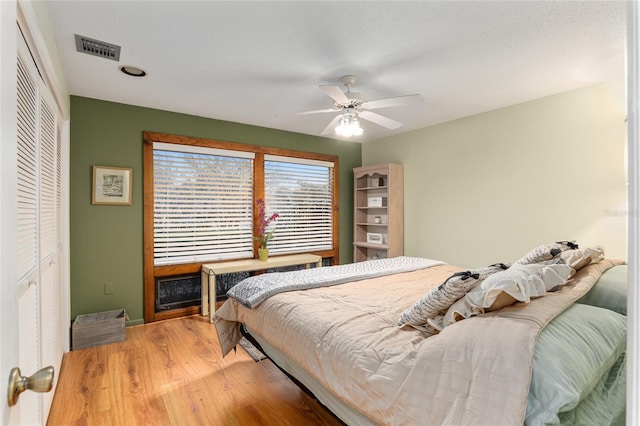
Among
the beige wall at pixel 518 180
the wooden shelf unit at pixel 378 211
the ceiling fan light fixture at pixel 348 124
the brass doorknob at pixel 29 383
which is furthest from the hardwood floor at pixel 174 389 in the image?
the beige wall at pixel 518 180

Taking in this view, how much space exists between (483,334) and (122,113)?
4026 millimetres

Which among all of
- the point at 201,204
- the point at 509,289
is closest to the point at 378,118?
the point at 509,289

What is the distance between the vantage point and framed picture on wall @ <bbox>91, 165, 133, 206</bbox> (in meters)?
3.44

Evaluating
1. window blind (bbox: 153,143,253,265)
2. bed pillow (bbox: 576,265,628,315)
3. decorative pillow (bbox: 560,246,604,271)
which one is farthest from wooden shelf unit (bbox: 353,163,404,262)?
bed pillow (bbox: 576,265,628,315)

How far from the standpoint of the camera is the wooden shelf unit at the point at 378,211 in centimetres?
479

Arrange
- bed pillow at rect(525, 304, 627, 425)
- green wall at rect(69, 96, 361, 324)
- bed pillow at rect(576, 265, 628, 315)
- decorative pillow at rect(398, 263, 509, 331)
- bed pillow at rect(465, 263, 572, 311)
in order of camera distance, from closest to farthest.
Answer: bed pillow at rect(525, 304, 627, 425) → bed pillow at rect(465, 263, 572, 311) → decorative pillow at rect(398, 263, 509, 331) → bed pillow at rect(576, 265, 628, 315) → green wall at rect(69, 96, 361, 324)

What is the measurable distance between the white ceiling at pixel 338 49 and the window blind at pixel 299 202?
4.58ft

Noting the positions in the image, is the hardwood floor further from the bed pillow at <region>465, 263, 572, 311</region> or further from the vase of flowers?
the vase of flowers

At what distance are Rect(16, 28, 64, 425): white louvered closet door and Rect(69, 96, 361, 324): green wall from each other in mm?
1131

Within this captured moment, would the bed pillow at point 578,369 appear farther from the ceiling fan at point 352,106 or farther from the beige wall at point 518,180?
the ceiling fan at point 352,106

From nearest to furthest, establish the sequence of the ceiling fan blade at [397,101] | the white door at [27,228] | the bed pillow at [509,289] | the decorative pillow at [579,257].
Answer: the white door at [27,228]
the bed pillow at [509,289]
the decorative pillow at [579,257]
the ceiling fan blade at [397,101]

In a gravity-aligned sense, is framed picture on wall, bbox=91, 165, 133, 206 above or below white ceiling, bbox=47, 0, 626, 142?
below

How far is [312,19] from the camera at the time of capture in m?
2.02

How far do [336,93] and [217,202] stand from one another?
238 centimetres
